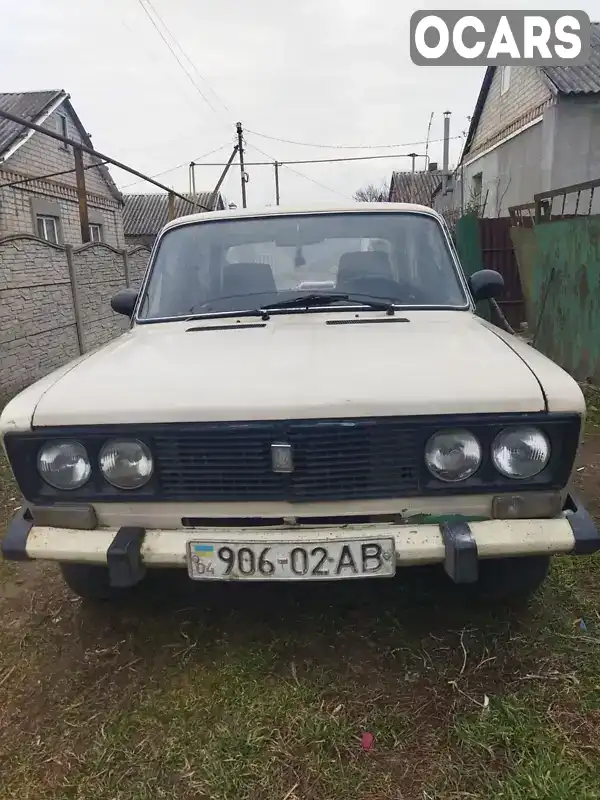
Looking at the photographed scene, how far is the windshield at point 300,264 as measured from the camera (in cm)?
331

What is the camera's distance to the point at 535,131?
51.8 ft

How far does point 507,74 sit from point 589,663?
19275mm

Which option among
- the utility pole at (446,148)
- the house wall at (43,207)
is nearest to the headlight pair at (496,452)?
the house wall at (43,207)

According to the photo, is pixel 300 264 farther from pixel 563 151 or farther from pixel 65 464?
pixel 563 151

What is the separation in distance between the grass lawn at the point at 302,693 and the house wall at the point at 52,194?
1426cm

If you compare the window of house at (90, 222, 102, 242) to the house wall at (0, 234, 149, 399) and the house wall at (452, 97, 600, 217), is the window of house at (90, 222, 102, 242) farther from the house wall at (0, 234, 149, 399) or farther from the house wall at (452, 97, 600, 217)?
the house wall at (452, 97, 600, 217)

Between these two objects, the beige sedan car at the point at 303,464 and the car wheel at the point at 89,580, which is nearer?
the beige sedan car at the point at 303,464

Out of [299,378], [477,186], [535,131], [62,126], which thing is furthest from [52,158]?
[299,378]

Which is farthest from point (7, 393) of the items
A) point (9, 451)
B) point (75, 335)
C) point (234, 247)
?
point (9, 451)

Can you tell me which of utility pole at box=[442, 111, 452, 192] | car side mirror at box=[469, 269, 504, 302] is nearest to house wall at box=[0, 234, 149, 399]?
car side mirror at box=[469, 269, 504, 302]

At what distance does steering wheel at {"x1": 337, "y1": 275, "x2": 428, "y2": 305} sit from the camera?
3.28 meters

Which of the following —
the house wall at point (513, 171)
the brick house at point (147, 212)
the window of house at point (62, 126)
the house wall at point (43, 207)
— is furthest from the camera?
the brick house at point (147, 212)

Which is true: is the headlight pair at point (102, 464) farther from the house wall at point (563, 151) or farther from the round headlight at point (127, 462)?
the house wall at point (563, 151)

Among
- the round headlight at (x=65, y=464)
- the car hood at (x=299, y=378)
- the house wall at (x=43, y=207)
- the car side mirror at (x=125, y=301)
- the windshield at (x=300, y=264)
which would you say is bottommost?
the round headlight at (x=65, y=464)
